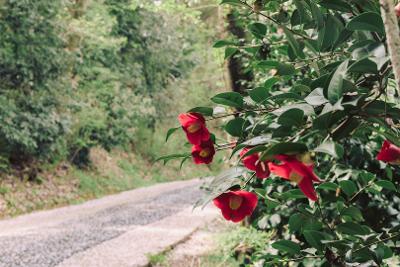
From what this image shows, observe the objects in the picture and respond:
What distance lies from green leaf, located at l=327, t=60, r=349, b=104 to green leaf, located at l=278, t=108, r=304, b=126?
0.22ft

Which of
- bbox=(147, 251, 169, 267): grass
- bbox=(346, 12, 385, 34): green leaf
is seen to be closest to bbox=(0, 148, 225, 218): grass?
bbox=(147, 251, 169, 267): grass

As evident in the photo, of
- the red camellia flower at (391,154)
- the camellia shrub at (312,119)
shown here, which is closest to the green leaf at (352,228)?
the camellia shrub at (312,119)

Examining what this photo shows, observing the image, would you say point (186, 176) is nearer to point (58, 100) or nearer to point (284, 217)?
point (58, 100)

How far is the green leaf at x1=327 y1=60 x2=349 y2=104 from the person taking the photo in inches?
25.9

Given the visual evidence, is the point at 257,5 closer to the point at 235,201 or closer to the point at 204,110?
the point at 204,110

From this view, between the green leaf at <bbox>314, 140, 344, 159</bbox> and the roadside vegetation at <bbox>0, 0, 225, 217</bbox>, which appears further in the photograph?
the roadside vegetation at <bbox>0, 0, 225, 217</bbox>

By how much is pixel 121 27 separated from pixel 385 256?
1611 cm

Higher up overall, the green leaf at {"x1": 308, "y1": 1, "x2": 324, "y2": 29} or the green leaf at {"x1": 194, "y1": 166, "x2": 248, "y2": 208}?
the green leaf at {"x1": 308, "y1": 1, "x2": 324, "y2": 29}

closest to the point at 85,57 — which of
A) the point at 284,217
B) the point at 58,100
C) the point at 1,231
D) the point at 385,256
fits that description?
the point at 58,100

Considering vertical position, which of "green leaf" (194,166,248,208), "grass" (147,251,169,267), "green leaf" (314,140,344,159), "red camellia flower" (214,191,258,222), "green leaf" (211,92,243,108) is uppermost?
"green leaf" (211,92,243,108)

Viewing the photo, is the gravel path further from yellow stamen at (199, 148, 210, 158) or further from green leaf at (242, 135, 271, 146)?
green leaf at (242, 135, 271, 146)

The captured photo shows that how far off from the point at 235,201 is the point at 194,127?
152mm

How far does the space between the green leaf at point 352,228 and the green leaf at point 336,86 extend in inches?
20.4

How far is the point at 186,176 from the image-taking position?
19688 mm
